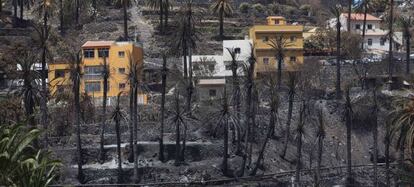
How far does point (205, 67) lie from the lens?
7525cm

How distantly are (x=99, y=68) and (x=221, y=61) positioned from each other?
47.1 feet

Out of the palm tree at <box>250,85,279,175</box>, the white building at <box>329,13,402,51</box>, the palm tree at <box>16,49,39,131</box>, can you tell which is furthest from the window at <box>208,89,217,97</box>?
the white building at <box>329,13,402,51</box>

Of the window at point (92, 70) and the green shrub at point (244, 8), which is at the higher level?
the green shrub at point (244, 8)

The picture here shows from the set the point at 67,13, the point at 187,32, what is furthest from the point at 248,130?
the point at 67,13

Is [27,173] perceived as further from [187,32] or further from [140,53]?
[140,53]

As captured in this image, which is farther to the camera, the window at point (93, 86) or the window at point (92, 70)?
the window at point (92, 70)

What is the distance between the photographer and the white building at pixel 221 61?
74812mm

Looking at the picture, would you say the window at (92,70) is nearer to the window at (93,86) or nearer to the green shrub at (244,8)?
the window at (93,86)

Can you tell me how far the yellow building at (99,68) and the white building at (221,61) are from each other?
6745mm

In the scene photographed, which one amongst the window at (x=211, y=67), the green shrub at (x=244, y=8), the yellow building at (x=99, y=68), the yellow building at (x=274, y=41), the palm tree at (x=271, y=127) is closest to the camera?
the palm tree at (x=271, y=127)

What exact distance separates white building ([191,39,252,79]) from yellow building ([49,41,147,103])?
266 inches

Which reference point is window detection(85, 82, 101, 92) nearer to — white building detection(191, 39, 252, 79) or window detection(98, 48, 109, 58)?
window detection(98, 48, 109, 58)

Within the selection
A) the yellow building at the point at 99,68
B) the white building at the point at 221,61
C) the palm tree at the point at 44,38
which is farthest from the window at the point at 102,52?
the white building at the point at 221,61

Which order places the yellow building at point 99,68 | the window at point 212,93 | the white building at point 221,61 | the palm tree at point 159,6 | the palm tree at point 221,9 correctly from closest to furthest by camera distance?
1. the yellow building at point 99,68
2. the window at point 212,93
3. the white building at point 221,61
4. the palm tree at point 159,6
5. the palm tree at point 221,9
